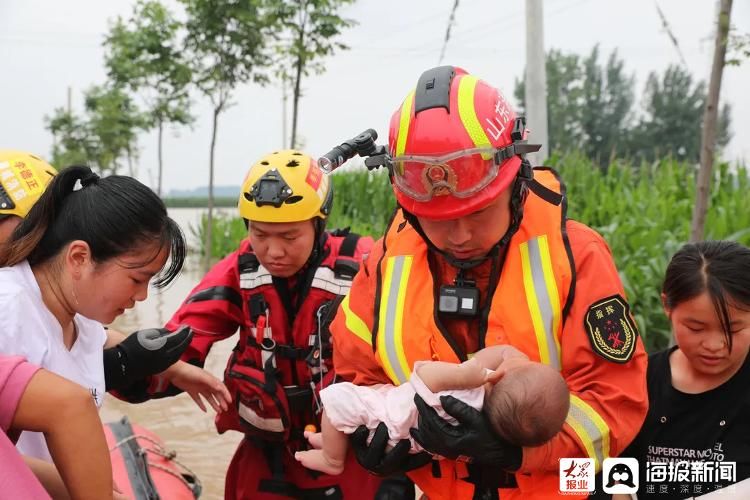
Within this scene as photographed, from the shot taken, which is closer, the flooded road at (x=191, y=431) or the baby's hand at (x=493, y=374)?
the baby's hand at (x=493, y=374)

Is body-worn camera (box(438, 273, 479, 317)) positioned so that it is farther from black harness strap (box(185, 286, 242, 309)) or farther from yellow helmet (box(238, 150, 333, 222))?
black harness strap (box(185, 286, 242, 309))

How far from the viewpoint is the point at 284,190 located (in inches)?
124

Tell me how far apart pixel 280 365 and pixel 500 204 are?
140 centimetres

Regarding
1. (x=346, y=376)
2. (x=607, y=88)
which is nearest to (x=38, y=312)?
(x=346, y=376)

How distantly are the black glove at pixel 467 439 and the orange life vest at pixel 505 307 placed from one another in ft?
0.45

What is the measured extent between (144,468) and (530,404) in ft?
7.35

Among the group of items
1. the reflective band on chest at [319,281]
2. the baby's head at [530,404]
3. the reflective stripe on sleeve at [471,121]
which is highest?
the reflective stripe on sleeve at [471,121]

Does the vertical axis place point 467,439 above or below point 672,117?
below

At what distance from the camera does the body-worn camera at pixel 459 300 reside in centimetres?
204

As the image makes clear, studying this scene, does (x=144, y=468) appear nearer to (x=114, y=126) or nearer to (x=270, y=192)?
(x=270, y=192)

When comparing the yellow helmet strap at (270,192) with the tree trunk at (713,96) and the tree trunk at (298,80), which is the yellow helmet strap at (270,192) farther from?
the tree trunk at (298,80)

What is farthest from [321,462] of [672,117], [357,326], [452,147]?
[672,117]

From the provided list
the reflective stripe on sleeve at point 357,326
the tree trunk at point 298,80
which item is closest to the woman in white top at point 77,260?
the reflective stripe on sleeve at point 357,326

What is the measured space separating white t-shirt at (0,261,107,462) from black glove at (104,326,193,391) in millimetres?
447
